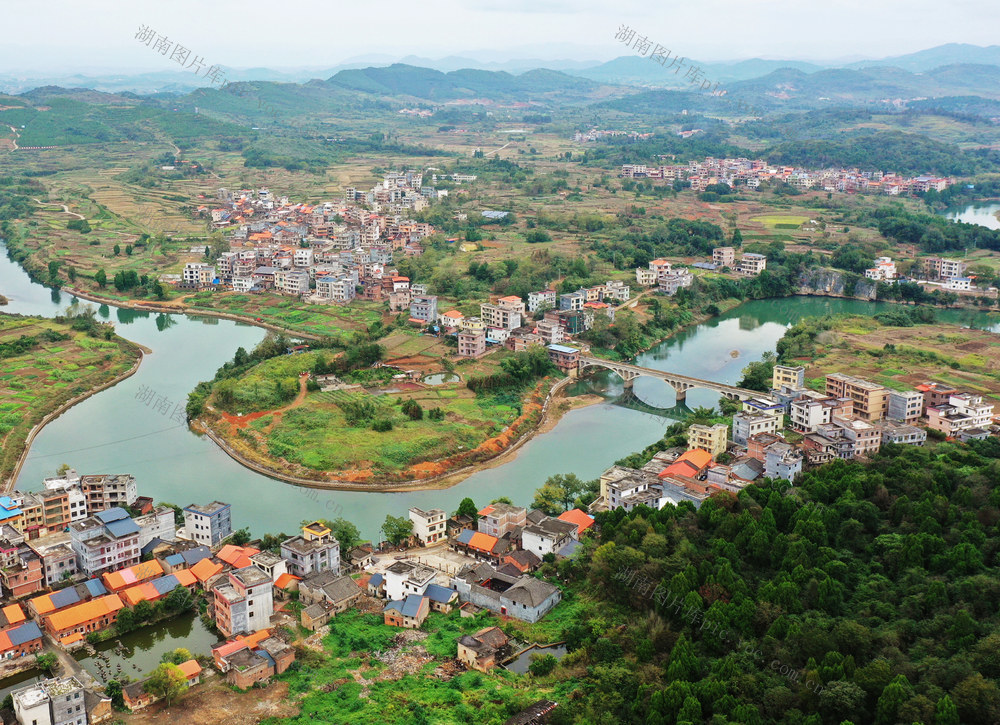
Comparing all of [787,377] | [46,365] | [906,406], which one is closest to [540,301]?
[787,377]

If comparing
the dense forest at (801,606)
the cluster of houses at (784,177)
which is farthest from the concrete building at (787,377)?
the cluster of houses at (784,177)

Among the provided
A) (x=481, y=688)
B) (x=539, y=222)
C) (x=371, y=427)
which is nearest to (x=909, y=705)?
(x=481, y=688)

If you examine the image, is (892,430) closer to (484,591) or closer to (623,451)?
(623,451)

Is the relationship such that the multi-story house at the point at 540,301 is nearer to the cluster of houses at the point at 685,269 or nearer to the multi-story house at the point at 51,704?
the cluster of houses at the point at 685,269

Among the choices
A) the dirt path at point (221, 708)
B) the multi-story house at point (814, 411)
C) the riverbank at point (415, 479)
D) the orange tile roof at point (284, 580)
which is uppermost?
the multi-story house at point (814, 411)

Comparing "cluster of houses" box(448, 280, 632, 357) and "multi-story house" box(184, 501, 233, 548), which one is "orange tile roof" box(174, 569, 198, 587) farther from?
"cluster of houses" box(448, 280, 632, 357)

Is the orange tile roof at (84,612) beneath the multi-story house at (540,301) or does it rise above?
beneath
